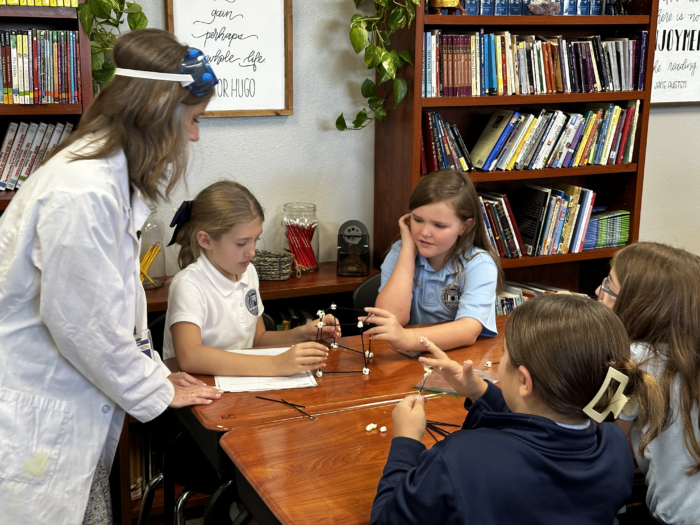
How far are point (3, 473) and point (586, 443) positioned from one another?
1087 mm

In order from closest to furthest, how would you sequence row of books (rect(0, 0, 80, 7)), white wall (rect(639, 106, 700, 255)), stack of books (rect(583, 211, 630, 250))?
row of books (rect(0, 0, 80, 7)) → stack of books (rect(583, 211, 630, 250)) → white wall (rect(639, 106, 700, 255))

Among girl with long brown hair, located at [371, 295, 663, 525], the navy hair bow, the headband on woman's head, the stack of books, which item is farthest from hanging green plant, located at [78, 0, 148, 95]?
the stack of books

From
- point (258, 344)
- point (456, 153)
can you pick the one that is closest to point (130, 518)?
point (258, 344)

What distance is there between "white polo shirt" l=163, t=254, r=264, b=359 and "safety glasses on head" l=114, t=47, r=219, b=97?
72 centimetres

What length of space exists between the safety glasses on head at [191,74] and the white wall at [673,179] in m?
2.77

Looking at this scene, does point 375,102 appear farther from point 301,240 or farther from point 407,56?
point 301,240

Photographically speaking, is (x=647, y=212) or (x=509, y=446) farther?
(x=647, y=212)

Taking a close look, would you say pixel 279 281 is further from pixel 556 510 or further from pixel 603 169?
pixel 556 510

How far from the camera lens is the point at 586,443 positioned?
1.18m

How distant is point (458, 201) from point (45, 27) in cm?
153

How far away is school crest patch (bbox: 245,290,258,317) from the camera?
2.23 m

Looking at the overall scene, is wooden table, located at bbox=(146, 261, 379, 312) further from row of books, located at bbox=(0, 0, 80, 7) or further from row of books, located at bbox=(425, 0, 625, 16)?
row of books, located at bbox=(425, 0, 625, 16)

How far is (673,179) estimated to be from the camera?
371cm

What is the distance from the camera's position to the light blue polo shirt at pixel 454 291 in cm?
221
